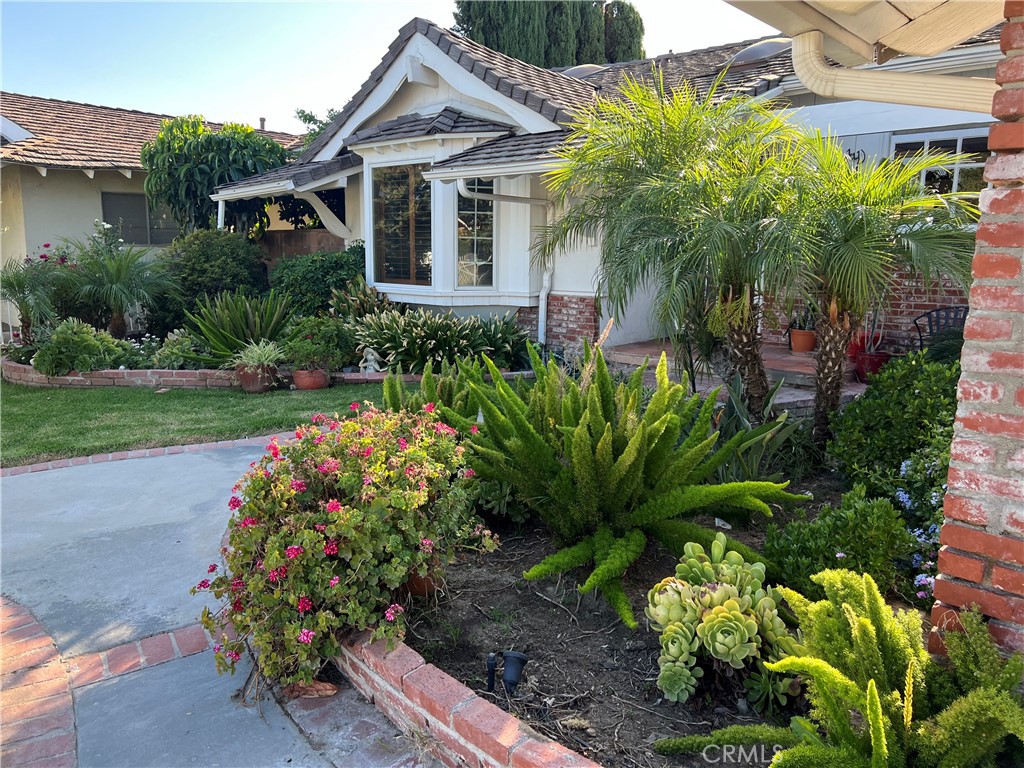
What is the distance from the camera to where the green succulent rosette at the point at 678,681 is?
8.39 feet

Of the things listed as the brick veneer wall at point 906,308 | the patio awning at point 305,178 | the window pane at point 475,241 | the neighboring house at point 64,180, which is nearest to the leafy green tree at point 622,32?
the neighboring house at point 64,180

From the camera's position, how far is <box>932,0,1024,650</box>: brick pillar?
2.10 metres

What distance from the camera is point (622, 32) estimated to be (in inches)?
936

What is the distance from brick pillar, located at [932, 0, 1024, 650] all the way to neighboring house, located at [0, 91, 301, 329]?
1601 centimetres

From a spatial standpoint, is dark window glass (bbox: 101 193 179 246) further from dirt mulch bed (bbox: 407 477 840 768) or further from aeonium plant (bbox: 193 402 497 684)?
dirt mulch bed (bbox: 407 477 840 768)

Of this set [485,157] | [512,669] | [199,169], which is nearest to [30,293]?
[199,169]

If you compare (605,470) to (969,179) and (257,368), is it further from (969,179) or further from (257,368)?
(969,179)

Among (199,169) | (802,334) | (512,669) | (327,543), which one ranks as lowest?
(512,669)

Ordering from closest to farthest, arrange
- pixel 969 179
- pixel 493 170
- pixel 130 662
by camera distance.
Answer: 1. pixel 130 662
2. pixel 969 179
3. pixel 493 170

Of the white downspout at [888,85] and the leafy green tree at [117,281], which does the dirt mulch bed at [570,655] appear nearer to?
the white downspout at [888,85]

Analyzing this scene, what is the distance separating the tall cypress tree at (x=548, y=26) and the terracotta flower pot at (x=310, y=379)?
1710 centimetres

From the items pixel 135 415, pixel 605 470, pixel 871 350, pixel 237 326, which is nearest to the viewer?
pixel 605 470

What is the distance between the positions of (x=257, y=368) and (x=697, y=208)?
19.1 feet

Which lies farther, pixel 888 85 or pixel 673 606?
pixel 888 85
